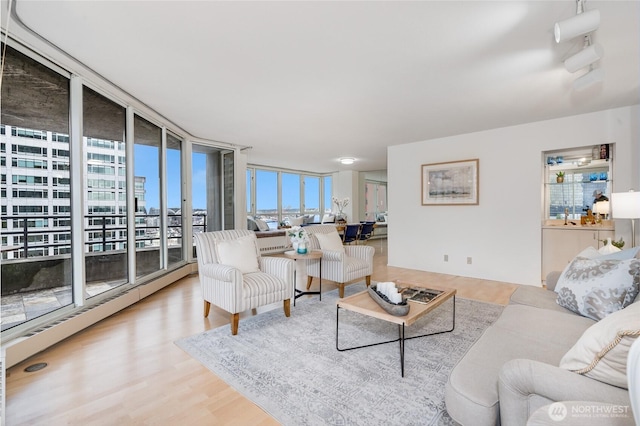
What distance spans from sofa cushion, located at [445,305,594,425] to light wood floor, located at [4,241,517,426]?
1.01 meters

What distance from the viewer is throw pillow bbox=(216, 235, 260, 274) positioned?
2.99 m

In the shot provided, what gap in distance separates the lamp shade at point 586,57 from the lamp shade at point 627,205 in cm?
166

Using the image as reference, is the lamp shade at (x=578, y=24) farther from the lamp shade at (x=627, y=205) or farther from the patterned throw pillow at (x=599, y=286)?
the lamp shade at (x=627, y=205)

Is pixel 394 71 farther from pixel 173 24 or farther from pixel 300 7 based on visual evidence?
pixel 173 24

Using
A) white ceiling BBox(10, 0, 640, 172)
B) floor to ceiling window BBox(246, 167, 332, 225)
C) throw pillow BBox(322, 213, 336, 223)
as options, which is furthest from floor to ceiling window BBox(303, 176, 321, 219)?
white ceiling BBox(10, 0, 640, 172)

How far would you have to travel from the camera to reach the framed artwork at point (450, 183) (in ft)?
15.6

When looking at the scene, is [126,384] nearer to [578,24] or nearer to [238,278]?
[238,278]

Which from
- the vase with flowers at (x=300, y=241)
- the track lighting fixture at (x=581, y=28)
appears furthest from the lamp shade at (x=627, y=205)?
the vase with flowers at (x=300, y=241)

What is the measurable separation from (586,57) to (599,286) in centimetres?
151

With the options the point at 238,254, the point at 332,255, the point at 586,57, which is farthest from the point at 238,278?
the point at 586,57

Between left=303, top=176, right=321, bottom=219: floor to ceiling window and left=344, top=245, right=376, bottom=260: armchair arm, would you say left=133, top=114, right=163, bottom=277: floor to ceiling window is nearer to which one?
left=344, top=245, right=376, bottom=260: armchair arm

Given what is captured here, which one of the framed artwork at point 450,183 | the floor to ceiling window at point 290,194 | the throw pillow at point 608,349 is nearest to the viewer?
the throw pillow at point 608,349

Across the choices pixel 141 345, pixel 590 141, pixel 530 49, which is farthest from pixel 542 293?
pixel 141 345

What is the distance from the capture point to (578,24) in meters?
1.64
